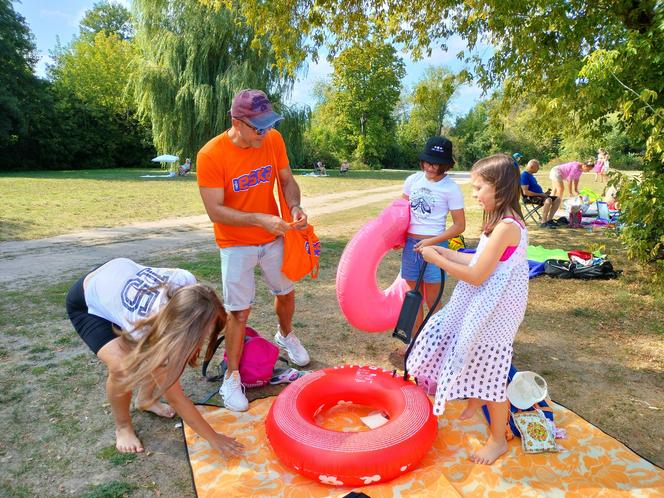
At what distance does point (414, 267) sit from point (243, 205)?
4.42 ft

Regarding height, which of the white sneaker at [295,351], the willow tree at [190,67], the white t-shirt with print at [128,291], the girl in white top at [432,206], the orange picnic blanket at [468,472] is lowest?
the orange picnic blanket at [468,472]

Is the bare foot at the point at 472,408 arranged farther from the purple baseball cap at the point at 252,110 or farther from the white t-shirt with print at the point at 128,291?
the purple baseball cap at the point at 252,110

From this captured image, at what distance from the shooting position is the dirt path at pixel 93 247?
6.04 metres

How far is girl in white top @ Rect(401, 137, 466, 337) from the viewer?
324 centimetres

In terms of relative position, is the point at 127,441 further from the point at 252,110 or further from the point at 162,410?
the point at 252,110

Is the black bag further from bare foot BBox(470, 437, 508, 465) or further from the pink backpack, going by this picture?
the pink backpack

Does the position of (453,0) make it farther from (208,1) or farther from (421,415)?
(421,415)

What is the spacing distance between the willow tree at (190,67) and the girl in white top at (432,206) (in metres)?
19.4

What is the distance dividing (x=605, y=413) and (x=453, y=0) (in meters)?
6.41

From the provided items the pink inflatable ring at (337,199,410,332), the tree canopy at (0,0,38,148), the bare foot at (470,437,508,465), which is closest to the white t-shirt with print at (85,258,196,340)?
the pink inflatable ring at (337,199,410,332)

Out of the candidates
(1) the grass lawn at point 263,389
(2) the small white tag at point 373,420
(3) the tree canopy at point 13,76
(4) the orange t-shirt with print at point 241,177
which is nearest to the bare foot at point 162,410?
(1) the grass lawn at point 263,389

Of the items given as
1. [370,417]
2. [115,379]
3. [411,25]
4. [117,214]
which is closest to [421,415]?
[370,417]

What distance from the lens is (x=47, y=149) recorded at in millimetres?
31047

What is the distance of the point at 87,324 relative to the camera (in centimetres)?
244
